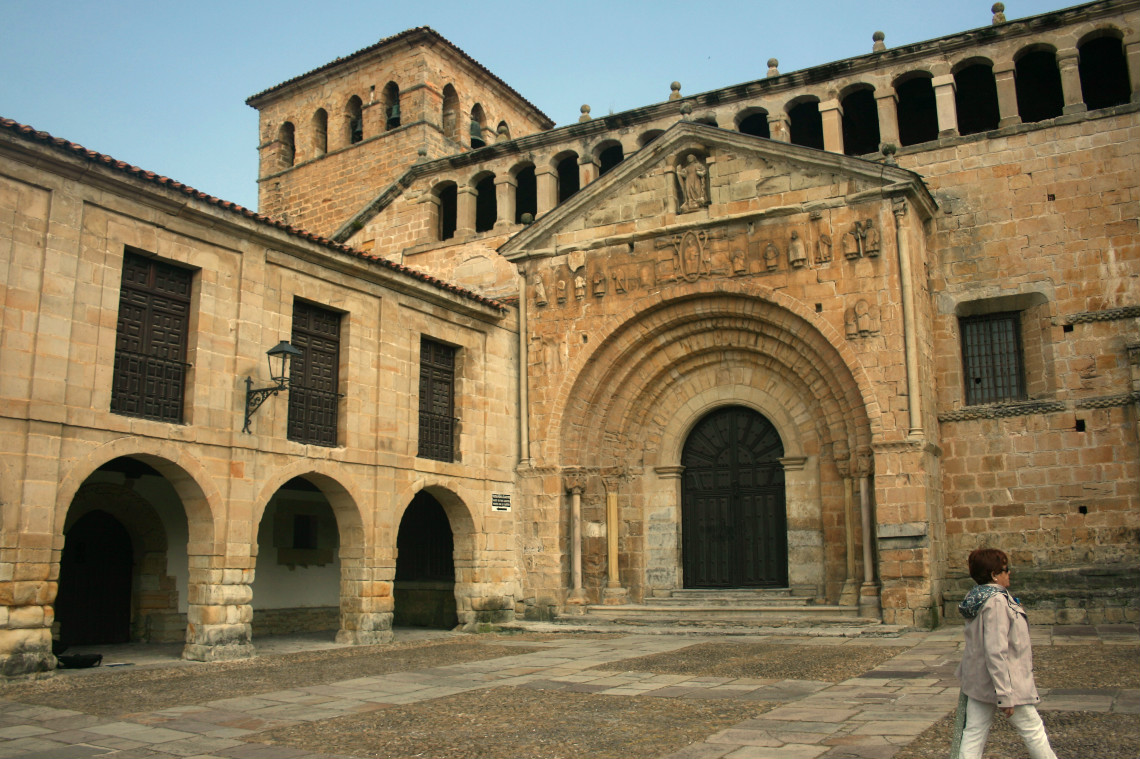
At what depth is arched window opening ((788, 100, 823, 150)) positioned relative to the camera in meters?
20.2

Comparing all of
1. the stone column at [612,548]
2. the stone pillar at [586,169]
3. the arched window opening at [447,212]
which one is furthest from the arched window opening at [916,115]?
the arched window opening at [447,212]

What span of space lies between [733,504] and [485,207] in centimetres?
1057

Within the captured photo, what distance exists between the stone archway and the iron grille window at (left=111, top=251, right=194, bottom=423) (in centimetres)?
961

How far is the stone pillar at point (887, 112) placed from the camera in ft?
59.7

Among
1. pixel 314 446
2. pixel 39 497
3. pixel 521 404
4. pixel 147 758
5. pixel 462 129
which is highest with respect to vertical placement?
pixel 462 129

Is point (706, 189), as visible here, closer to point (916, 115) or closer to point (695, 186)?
point (695, 186)

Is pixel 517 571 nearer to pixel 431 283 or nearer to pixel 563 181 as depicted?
pixel 431 283

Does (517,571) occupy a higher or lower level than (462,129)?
lower

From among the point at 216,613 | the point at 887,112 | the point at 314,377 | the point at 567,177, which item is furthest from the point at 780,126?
the point at 216,613

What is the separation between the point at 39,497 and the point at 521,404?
30.6ft

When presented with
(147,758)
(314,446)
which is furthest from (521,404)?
(147,758)

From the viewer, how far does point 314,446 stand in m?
14.6

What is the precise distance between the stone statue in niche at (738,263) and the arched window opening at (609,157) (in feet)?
17.1

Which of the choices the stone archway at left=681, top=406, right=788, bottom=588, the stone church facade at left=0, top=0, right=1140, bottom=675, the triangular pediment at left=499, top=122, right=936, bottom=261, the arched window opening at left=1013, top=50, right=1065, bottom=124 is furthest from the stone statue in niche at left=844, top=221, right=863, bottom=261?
the arched window opening at left=1013, top=50, right=1065, bottom=124
